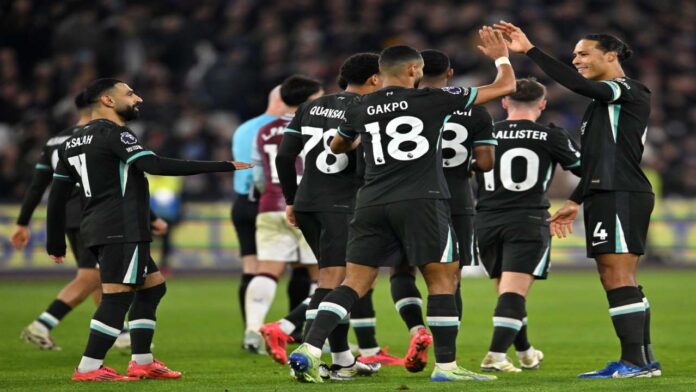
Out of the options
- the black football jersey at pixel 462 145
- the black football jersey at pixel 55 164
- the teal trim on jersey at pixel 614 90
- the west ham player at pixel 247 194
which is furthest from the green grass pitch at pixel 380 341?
the teal trim on jersey at pixel 614 90

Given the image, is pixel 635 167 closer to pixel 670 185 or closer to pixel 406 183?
pixel 406 183

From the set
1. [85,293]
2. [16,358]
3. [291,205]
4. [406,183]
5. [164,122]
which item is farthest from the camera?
[164,122]

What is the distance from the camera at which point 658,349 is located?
414 inches

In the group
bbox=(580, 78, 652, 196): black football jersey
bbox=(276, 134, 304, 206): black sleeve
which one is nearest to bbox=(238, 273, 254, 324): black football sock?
bbox=(276, 134, 304, 206): black sleeve

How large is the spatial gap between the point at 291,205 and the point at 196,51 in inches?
601

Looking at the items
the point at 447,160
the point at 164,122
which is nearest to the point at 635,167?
the point at 447,160

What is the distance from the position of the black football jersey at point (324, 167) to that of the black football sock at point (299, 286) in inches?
106

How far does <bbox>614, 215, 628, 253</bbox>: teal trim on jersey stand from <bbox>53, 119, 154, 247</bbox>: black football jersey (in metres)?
3.11

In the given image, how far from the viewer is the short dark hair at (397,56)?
757 cm

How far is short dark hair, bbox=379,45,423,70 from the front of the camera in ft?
24.8

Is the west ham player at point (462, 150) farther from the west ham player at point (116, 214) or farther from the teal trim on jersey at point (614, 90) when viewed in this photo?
the west ham player at point (116, 214)

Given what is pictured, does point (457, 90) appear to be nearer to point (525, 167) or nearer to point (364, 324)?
point (525, 167)

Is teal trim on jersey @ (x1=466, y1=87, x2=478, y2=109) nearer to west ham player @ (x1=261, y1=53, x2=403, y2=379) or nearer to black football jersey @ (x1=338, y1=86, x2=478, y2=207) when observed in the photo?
black football jersey @ (x1=338, y1=86, x2=478, y2=207)

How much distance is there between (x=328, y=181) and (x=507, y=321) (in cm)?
166
